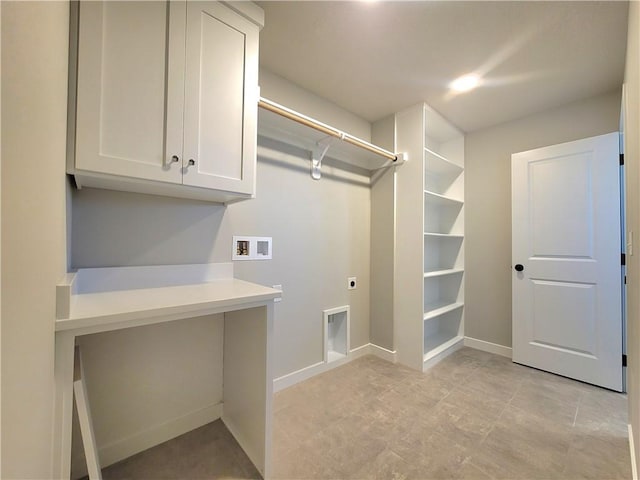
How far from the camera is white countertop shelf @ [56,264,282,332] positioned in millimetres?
782

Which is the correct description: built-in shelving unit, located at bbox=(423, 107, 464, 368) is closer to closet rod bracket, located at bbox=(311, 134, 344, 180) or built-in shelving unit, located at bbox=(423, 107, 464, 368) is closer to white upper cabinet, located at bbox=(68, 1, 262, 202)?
closet rod bracket, located at bbox=(311, 134, 344, 180)

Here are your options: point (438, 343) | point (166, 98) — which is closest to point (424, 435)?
point (438, 343)

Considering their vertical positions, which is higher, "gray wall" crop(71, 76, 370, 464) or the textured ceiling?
the textured ceiling

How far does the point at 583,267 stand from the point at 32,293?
317 centimetres

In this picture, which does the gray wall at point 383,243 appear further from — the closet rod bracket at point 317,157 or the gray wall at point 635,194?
the gray wall at point 635,194

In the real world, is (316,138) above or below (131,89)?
above

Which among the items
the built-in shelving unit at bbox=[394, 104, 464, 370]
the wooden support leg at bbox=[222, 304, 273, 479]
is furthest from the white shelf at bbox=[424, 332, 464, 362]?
the wooden support leg at bbox=[222, 304, 273, 479]

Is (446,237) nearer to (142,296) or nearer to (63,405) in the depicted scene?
(142,296)

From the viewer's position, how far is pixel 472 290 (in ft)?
9.23

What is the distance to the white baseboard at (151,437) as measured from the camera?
48.4 inches

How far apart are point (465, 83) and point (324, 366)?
8.20 feet

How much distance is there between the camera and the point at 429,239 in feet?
9.62

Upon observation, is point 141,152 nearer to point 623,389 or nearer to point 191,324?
point 191,324

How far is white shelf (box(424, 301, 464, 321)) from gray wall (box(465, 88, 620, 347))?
0.17 meters
